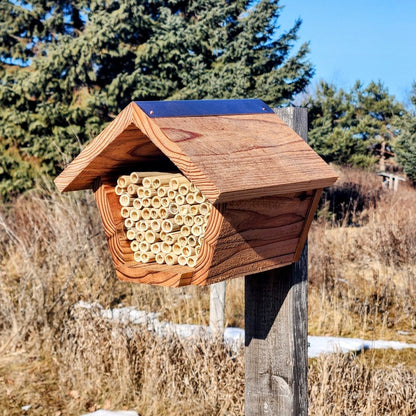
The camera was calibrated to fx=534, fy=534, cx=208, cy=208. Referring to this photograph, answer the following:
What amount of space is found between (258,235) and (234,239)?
128mm

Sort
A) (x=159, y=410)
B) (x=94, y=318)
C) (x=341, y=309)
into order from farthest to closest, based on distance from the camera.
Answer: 1. (x=341, y=309)
2. (x=94, y=318)
3. (x=159, y=410)

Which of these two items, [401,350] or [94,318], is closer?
[94,318]

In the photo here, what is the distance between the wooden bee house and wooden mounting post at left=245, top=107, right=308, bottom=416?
11 cm

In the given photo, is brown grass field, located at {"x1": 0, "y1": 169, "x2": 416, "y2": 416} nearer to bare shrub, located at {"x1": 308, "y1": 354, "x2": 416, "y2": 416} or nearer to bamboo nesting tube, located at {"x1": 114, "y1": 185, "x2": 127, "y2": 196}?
bare shrub, located at {"x1": 308, "y1": 354, "x2": 416, "y2": 416}

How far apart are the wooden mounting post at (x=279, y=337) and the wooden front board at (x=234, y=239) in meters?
0.13

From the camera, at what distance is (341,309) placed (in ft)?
18.4

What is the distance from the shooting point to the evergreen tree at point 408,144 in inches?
590

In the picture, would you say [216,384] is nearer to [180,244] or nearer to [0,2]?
[180,244]

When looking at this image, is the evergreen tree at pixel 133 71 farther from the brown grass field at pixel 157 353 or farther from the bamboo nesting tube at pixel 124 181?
the bamboo nesting tube at pixel 124 181

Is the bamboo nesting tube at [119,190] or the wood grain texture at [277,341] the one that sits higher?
the bamboo nesting tube at [119,190]

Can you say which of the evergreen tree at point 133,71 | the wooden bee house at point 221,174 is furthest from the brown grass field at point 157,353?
the evergreen tree at point 133,71

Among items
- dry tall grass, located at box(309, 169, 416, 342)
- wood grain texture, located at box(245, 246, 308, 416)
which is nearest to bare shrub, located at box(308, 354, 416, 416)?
dry tall grass, located at box(309, 169, 416, 342)

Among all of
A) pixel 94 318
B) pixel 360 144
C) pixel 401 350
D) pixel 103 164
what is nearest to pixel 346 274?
pixel 401 350

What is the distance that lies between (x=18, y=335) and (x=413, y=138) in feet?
42.6
